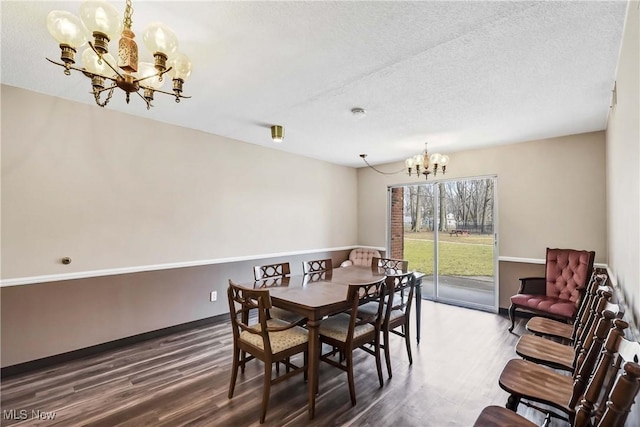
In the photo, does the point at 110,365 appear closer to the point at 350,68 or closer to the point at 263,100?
the point at 263,100

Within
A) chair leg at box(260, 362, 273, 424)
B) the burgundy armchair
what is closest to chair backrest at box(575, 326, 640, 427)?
chair leg at box(260, 362, 273, 424)

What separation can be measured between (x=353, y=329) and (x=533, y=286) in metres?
3.03

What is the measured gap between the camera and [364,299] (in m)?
2.57

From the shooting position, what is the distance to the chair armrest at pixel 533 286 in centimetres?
392

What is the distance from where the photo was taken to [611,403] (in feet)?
2.98

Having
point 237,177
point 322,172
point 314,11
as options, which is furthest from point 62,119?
point 322,172

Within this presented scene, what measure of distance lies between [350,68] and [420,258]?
413 cm

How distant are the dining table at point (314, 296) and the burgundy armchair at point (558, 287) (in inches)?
69.9

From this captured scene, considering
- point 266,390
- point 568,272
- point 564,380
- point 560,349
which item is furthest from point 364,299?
point 568,272

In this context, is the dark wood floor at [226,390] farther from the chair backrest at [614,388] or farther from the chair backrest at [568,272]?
the chair backrest at [614,388]

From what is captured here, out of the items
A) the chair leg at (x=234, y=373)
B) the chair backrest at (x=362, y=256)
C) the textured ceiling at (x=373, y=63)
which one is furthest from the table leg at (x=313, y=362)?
the chair backrest at (x=362, y=256)

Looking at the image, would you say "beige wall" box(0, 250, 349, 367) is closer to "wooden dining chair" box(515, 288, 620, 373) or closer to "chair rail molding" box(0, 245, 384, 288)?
"chair rail molding" box(0, 245, 384, 288)

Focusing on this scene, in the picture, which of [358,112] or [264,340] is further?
[358,112]

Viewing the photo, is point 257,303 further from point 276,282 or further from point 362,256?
point 362,256
